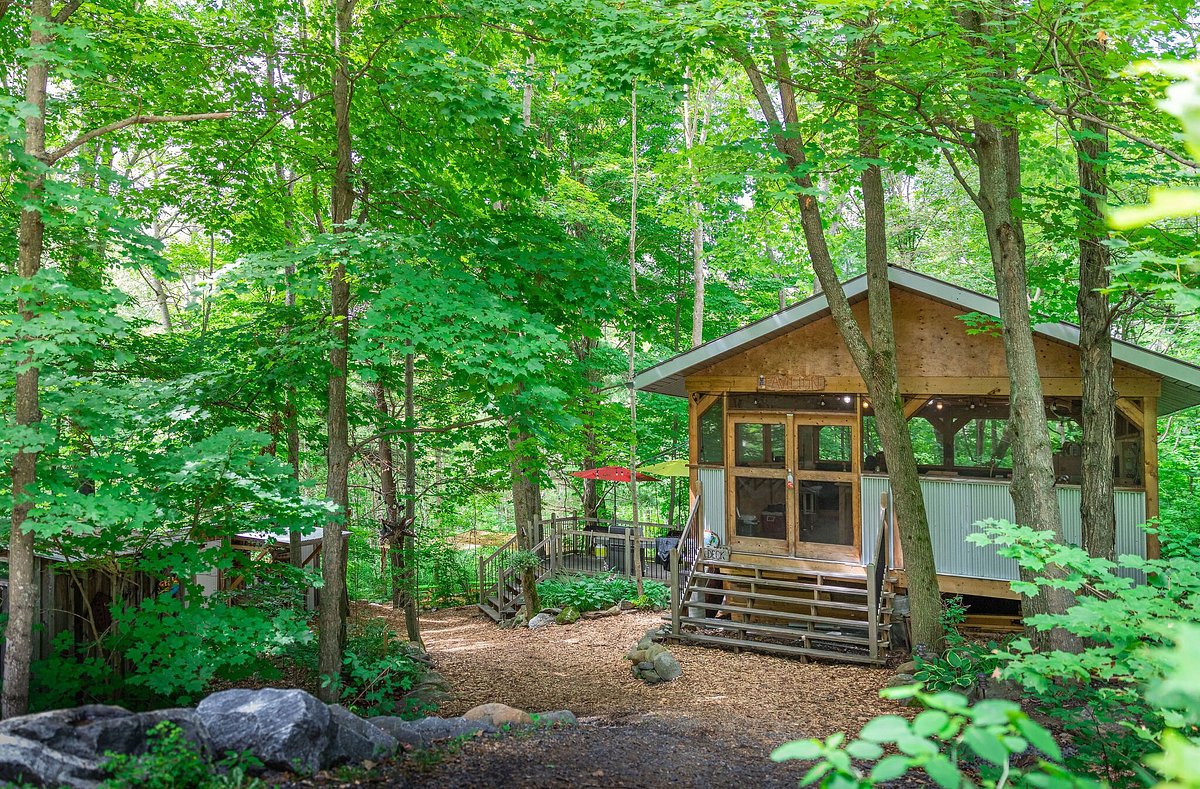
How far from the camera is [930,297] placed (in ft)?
32.1

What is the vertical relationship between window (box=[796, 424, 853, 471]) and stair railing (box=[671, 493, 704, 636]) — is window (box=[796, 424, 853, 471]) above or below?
above

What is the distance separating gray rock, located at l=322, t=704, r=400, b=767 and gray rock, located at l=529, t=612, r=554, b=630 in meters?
8.59

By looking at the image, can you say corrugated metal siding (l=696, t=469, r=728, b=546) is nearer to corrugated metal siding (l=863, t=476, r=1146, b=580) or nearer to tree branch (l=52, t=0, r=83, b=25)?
corrugated metal siding (l=863, t=476, r=1146, b=580)

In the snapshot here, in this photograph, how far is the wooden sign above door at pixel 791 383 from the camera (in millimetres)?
10641

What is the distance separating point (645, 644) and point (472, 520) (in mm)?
17073

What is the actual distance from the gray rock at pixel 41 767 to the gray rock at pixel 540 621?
9981mm

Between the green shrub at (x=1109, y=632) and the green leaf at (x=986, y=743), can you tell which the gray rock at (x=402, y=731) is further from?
the green leaf at (x=986, y=743)

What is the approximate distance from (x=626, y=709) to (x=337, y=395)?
470cm

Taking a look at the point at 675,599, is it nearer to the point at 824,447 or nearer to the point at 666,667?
the point at 666,667

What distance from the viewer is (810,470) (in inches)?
426

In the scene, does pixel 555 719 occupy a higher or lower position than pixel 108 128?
lower

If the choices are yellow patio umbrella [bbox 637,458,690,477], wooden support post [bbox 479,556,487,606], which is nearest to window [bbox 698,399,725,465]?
yellow patio umbrella [bbox 637,458,690,477]

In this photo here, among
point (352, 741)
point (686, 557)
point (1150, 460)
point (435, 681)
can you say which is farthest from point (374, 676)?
point (1150, 460)

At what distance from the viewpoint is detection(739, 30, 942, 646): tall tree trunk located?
8.23 meters
